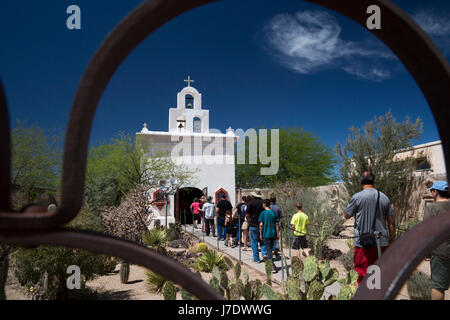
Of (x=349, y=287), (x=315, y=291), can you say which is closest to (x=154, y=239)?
(x=315, y=291)

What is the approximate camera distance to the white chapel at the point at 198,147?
17.9m

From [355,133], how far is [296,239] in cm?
798

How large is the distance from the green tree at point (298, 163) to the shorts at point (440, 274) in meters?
24.1

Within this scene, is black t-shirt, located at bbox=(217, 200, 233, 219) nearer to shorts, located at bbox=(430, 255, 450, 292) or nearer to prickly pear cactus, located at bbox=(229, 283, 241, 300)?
prickly pear cactus, located at bbox=(229, 283, 241, 300)

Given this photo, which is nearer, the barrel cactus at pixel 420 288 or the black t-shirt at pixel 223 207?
the barrel cactus at pixel 420 288

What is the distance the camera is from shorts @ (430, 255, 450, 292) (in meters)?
3.33

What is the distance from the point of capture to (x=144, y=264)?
639mm

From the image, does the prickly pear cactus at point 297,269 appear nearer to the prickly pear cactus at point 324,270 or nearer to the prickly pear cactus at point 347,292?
the prickly pear cactus at point 324,270

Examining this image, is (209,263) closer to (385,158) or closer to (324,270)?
(324,270)

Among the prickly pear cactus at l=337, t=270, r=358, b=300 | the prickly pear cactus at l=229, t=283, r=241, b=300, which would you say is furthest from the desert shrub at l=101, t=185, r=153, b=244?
the prickly pear cactus at l=337, t=270, r=358, b=300

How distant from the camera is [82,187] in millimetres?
Answer: 641

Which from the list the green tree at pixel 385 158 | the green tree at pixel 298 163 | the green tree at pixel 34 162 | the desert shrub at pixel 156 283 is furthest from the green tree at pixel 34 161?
the green tree at pixel 298 163

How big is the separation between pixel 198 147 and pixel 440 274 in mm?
15844
